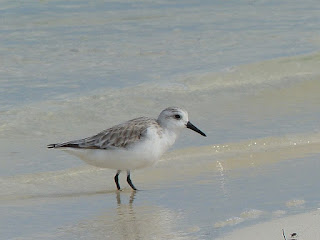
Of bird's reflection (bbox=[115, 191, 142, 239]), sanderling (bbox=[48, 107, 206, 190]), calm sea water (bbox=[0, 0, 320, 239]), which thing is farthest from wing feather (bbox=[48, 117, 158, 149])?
bird's reflection (bbox=[115, 191, 142, 239])

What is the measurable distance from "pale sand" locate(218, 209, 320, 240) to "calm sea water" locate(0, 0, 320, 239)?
7.4 inches

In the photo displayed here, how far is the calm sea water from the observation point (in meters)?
7.25

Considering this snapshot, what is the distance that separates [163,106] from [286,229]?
5.18 m

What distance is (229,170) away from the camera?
8578 mm

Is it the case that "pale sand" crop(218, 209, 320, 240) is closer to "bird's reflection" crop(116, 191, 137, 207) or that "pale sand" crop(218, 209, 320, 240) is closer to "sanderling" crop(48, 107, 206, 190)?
"bird's reflection" crop(116, 191, 137, 207)

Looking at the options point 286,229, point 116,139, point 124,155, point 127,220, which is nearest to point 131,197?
point 124,155

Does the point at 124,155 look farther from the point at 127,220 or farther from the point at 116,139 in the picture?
the point at 127,220

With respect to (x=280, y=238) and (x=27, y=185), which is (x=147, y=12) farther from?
(x=280, y=238)

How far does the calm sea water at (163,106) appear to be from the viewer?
23.8 ft

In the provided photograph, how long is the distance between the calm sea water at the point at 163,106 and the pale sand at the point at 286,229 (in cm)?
19

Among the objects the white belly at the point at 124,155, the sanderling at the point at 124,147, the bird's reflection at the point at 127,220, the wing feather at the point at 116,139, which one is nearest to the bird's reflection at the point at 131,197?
the bird's reflection at the point at 127,220

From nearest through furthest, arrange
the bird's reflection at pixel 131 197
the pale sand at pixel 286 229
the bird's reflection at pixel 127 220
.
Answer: the pale sand at pixel 286 229 < the bird's reflection at pixel 127 220 < the bird's reflection at pixel 131 197

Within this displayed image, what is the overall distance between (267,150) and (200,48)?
16.8 ft

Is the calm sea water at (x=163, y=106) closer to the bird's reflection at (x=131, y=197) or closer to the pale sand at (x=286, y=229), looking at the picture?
the bird's reflection at (x=131, y=197)
